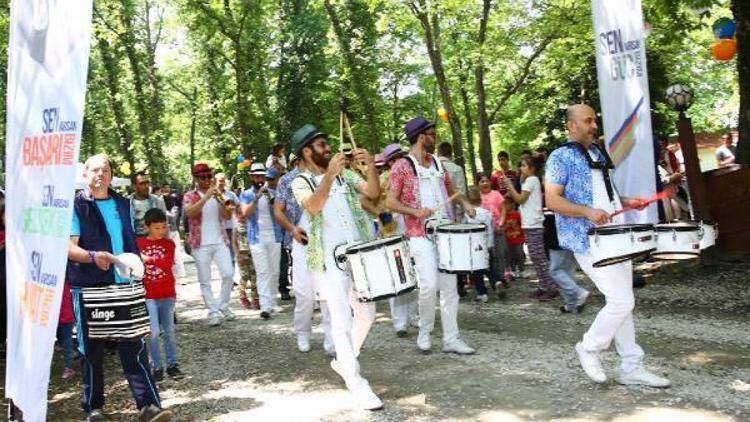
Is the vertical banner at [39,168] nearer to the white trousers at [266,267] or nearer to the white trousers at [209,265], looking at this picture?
the white trousers at [209,265]

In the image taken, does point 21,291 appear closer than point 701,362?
Yes

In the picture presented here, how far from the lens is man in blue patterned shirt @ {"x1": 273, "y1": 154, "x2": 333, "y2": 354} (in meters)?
7.16

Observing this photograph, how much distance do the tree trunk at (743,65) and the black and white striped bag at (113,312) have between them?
937cm

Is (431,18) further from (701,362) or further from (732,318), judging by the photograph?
(701,362)

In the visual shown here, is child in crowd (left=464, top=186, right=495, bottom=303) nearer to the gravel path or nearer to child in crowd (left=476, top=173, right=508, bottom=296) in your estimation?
child in crowd (left=476, top=173, right=508, bottom=296)

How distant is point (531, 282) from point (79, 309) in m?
7.63

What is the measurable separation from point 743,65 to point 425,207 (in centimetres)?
721

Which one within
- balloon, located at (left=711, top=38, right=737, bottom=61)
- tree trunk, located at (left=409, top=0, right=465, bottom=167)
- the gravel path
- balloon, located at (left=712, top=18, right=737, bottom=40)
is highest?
Result: tree trunk, located at (left=409, top=0, right=465, bottom=167)

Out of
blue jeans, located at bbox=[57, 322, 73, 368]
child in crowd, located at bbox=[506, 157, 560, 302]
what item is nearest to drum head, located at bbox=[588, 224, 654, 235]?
child in crowd, located at bbox=[506, 157, 560, 302]

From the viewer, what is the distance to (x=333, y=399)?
5770 millimetres

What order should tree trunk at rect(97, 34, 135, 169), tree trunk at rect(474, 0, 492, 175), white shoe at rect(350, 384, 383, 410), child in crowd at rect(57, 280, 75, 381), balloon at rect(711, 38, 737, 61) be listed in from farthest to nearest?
tree trunk at rect(97, 34, 135, 169) < tree trunk at rect(474, 0, 492, 175) < balloon at rect(711, 38, 737, 61) < child in crowd at rect(57, 280, 75, 381) < white shoe at rect(350, 384, 383, 410)

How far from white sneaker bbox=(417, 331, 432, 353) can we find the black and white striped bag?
2.86m

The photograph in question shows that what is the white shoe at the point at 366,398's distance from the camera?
5.36 meters

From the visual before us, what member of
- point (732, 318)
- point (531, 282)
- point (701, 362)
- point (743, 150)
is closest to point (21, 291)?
point (701, 362)
